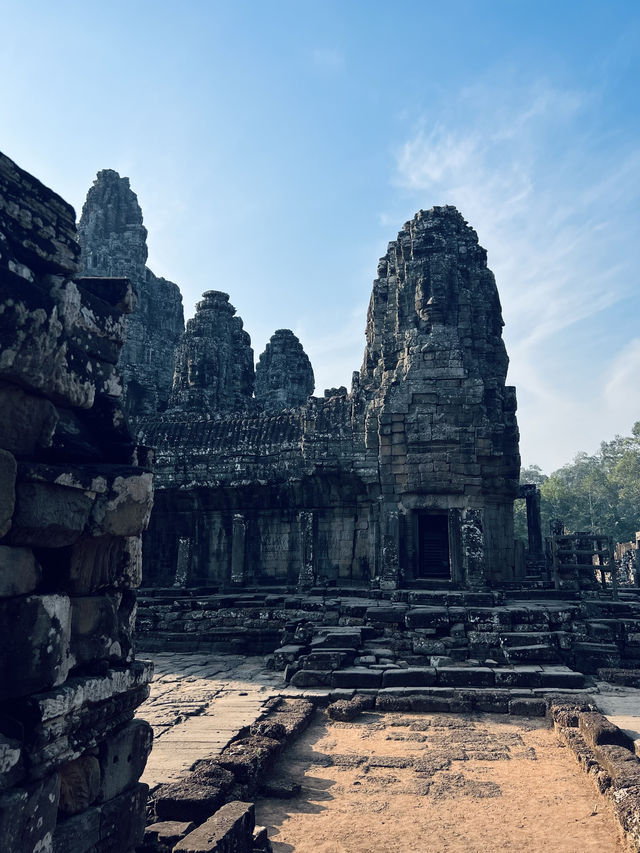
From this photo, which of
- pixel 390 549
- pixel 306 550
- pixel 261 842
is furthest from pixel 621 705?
→ pixel 306 550

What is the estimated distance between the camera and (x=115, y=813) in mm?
3303

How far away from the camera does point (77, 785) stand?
3117mm

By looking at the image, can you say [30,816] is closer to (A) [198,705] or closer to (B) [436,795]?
(B) [436,795]

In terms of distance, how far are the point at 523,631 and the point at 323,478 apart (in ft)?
22.8

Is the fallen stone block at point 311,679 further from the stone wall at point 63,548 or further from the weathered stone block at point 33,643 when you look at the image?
Result: the weathered stone block at point 33,643

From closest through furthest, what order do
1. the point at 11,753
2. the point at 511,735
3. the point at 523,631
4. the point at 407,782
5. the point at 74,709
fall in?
the point at 11,753, the point at 74,709, the point at 407,782, the point at 511,735, the point at 523,631

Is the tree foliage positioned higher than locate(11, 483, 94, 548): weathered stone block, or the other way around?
the tree foliage

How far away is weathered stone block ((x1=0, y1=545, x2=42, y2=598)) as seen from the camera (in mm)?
2713

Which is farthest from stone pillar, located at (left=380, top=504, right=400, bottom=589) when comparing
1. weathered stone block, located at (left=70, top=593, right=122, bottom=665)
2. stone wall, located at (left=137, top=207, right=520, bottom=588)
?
weathered stone block, located at (left=70, top=593, right=122, bottom=665)

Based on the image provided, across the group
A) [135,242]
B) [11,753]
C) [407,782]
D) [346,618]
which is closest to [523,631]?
[346,618]

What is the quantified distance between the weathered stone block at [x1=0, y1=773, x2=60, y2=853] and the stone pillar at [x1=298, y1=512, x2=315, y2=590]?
14.2 metres

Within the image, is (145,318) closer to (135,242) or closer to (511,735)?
(135,242)

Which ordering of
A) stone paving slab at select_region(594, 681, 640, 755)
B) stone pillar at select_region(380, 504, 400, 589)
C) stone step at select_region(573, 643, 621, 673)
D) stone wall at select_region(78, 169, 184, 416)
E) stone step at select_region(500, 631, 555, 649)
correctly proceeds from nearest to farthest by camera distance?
stone paving slab at select_region(594, 681, 640, 755) → stone step at select_region(573, 643, 621, 673) → stone step at select_region(500, 631, 555, 649) → stone pillar at select_region(380, 504, 400, 589) → stone wall at select_region(78, 169, 184, 416)

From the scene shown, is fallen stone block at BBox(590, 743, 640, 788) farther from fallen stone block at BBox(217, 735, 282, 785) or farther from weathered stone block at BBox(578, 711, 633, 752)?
fallen stone block at BBox(217, 735, 282, 785)
